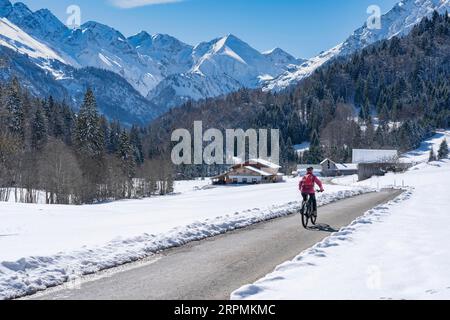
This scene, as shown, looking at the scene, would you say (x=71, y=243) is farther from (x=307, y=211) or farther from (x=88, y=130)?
(x=88, y=130)

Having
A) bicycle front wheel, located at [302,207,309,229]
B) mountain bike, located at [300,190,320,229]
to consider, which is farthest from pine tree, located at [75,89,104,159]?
bicycle front wheel, located at [302,207,309,229]

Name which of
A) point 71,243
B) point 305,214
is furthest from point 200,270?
point 305,214

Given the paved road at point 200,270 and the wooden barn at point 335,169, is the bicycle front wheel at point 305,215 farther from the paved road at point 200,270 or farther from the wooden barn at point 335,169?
the wooden barn at point 335,169

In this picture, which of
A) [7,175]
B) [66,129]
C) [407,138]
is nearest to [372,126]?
[407,138]

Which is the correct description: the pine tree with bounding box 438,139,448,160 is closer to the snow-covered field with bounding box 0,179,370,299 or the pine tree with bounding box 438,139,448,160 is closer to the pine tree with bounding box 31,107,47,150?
the pine tree with bounding box 31,107,47,150

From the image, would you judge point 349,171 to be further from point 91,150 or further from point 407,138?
point 91,150

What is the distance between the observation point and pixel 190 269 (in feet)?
34.4

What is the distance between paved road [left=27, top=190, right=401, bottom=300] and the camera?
27.8 ft

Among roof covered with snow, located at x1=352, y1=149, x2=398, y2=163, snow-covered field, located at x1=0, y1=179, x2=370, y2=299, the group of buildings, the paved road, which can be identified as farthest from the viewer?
roof covered with snow, located at x1=352, y1=149, x2=398, y2=163
